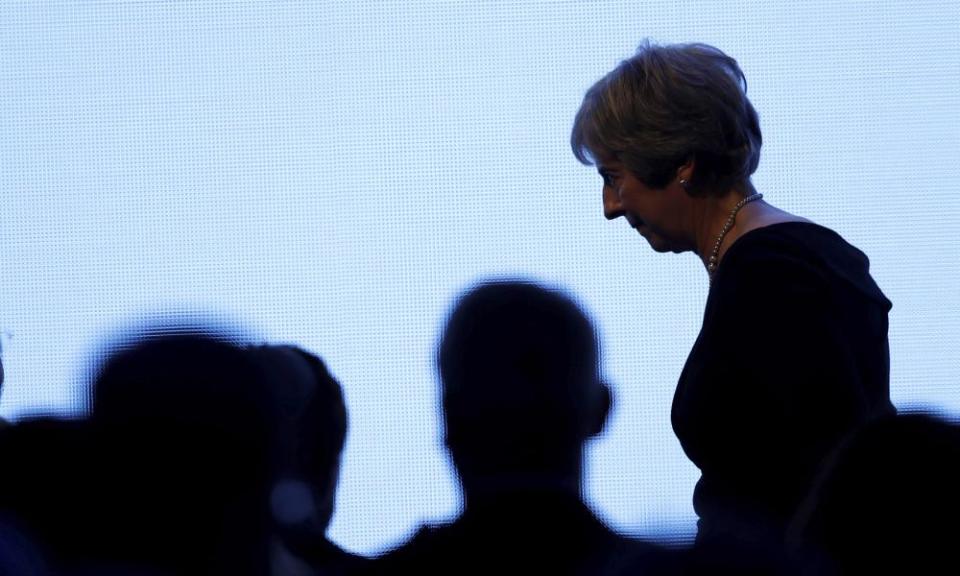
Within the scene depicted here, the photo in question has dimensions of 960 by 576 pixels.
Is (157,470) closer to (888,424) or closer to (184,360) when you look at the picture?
(184,360)

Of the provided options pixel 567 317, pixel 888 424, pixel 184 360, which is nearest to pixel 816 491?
pixel 888 424

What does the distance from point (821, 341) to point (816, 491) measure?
1.33 ft

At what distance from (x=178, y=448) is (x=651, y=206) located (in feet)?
2.18

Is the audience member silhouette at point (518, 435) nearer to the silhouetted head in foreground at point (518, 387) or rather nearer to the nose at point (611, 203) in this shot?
the silhouetted head in foreground at point (518, 387)

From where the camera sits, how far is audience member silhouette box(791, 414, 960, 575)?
3.04 ft

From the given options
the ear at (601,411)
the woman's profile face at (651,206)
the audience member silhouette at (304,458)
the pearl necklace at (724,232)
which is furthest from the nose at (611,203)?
the audience member silhouette at (304,458)

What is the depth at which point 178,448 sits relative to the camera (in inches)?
44.5

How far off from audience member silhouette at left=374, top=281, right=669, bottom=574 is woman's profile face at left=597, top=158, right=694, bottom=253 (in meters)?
0.25

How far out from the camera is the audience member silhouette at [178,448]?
1.11m

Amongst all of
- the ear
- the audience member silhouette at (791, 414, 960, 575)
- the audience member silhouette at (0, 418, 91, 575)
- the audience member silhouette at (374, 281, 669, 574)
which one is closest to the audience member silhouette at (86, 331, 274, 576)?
the audience member silhouette at (0, 418, 91, 575)

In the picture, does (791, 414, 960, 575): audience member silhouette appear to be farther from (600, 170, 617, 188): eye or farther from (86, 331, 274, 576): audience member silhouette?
(600, 170, 617, 188): eye

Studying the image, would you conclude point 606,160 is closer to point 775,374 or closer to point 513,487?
point 775,374

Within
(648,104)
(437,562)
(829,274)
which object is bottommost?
(437,562)

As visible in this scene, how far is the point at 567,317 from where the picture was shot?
1347 mm
